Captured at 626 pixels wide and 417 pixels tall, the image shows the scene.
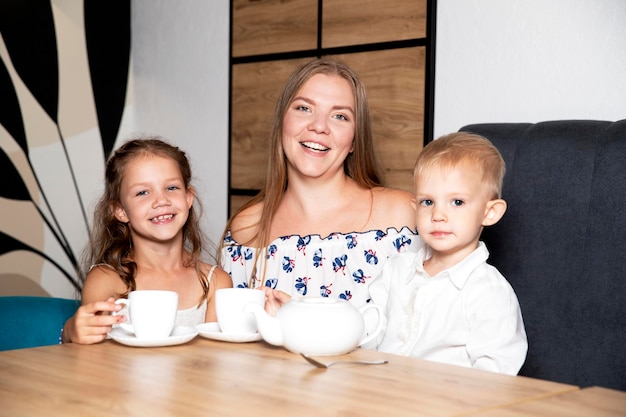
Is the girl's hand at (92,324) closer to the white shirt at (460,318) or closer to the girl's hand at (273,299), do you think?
the girl's hand at (273,299)

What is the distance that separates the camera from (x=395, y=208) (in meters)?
2.32

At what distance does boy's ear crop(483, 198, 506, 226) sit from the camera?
5.84 ft

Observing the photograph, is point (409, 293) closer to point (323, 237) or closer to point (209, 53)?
point (323, 237)

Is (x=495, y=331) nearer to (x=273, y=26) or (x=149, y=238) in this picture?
(x=149, y=238)

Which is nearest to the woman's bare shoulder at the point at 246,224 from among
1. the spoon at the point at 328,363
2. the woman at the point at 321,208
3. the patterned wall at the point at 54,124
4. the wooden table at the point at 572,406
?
the woman at the point at 321,208

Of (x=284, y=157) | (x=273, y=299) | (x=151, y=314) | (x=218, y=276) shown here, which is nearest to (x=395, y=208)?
(x=284, y=157)

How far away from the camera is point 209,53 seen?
135 inches

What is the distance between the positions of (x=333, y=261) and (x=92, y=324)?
0.93 metres

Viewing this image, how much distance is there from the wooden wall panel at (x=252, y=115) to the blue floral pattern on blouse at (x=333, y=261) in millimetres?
921

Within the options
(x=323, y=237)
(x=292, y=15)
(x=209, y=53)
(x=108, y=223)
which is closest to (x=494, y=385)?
Answer: (x=323, y=237)

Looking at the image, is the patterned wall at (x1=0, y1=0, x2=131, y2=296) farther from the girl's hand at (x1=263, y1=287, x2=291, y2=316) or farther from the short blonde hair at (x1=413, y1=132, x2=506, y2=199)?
the short blonde hair at (x1=413, y1=132, x2=506, y2=199)

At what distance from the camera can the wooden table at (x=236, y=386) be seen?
3.30 ft

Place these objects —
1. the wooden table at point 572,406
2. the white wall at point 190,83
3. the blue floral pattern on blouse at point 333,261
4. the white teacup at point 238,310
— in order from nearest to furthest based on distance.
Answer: the wooden table at point 572,406 < the white teacup at point 238,310 < the blue floral pattern on blouse at point 333,261 < the white wall at point 190,83

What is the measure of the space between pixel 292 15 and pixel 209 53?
1.54 feet
